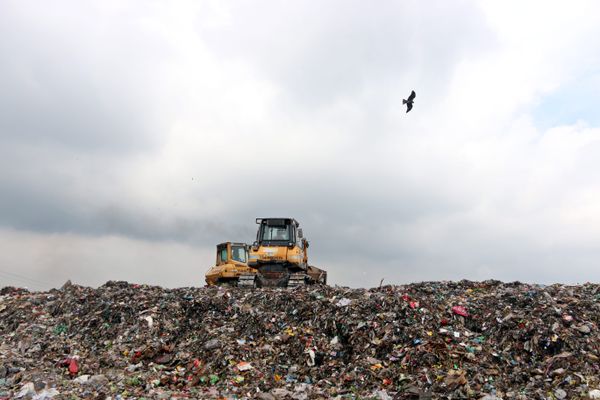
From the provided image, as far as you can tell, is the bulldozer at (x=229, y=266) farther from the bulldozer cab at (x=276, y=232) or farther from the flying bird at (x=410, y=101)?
the flying bird at (x=410, y=101)

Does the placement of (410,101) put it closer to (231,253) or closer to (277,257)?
(277,257)

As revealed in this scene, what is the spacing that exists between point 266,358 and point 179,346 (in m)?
2.00

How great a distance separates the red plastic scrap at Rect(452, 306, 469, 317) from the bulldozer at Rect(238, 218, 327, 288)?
5925mm

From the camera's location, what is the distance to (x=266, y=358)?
9.27 meters

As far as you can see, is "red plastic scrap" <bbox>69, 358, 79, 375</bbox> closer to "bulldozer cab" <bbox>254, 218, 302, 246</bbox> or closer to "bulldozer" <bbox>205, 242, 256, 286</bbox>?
"bulldozer" <bbox>205, 242, 256, 286</bbox>

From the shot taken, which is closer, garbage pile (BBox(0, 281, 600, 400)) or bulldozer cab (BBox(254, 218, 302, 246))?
garbage pile (BBox(0, 281, 600, 400))

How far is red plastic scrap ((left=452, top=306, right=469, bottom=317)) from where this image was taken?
31.9 feet

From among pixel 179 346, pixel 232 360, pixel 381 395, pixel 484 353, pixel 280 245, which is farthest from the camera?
pixel 280 245

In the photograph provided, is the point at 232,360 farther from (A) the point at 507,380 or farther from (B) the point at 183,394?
(A) the point at 507,380

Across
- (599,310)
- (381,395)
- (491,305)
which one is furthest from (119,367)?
(599,310)

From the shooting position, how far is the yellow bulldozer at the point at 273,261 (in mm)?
15664

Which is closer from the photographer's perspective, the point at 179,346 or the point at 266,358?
the point at 266,358

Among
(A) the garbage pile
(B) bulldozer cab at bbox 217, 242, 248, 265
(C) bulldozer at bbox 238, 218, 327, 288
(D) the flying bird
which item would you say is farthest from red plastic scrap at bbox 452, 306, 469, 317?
(B) bulldozer cab at bbox 217, 242, 248, 265

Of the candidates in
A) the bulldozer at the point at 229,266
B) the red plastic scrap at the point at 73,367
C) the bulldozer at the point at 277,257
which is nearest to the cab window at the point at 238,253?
the bulldozer at the point at 229,266
